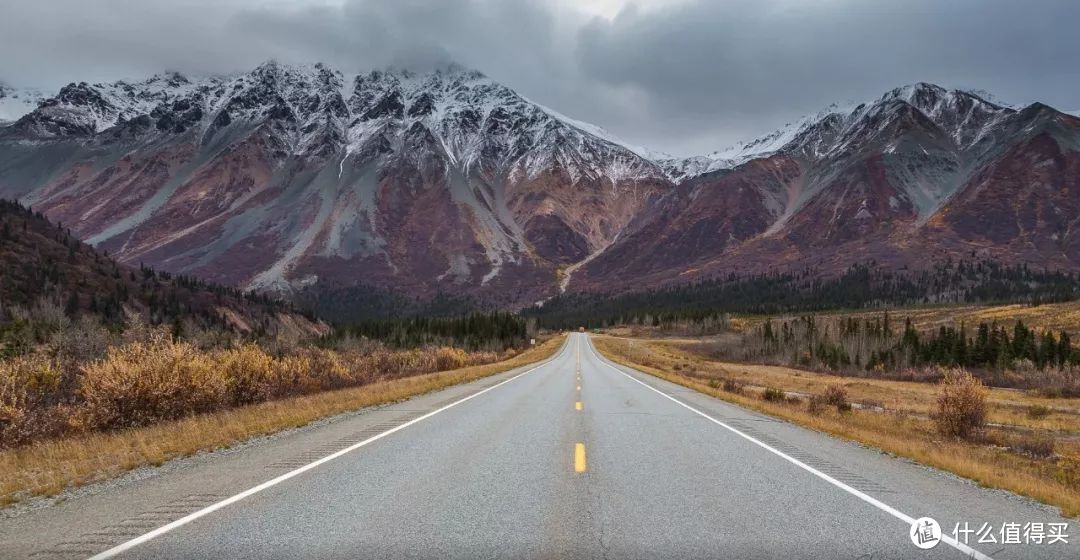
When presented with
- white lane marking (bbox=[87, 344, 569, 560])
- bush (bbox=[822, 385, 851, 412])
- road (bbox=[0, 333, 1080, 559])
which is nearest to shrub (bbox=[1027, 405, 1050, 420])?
bush (bbox=[822, 385, 851, 412])

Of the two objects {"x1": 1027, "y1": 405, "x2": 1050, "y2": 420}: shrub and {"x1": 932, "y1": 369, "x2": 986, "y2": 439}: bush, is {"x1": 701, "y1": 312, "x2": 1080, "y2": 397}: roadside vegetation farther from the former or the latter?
{"x1": 932, "y1": 369, "x2": 986, "y2": 439}: bush

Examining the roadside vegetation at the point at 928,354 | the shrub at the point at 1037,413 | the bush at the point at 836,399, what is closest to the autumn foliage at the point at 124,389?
the bush at the point at 836,399

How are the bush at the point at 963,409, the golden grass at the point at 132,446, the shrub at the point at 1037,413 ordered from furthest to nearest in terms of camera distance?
the shrub at the point at 1037,413 → the bush at the point at 963,409 → the golden grass at the point at 132,446

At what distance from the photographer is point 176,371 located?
13773mm

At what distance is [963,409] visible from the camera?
54.6 ft

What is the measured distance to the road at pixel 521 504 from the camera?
5.58m

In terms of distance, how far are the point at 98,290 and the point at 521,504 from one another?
155453 mm

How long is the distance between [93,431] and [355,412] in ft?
19.5

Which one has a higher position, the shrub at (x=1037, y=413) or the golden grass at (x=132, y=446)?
the golden grass at (x=132, y=446)

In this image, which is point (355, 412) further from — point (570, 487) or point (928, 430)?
point (928, 430)

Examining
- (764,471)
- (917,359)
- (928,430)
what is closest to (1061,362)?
(917,359)

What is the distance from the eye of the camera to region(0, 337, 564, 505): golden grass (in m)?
8.18

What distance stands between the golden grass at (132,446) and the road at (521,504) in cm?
65

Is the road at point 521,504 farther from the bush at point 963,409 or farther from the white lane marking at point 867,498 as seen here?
the bush at point 963,409
